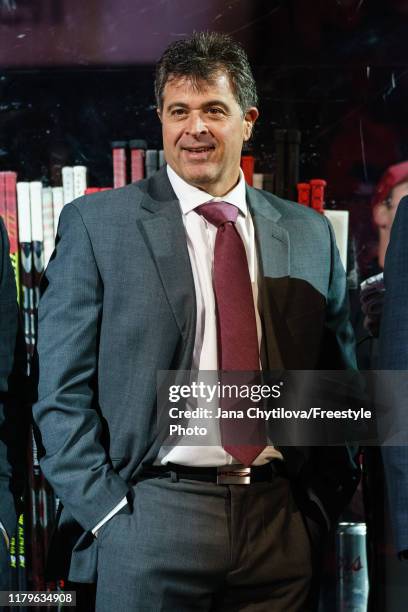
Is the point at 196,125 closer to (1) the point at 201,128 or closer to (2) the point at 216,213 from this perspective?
(1) the point at 201,128

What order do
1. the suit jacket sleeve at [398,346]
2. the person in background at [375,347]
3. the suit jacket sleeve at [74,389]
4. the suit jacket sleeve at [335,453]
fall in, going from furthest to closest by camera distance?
the person in background at [375,347] < the suit jacket sleeve at [335,453] < the suit jacket sleeve at [74,389] < the suit jacket sleeve at [398,346]

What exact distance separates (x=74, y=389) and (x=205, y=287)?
17.5 inches

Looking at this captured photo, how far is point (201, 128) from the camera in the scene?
2264mm

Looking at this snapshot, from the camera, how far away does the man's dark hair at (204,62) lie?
2.27m

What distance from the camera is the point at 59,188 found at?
117 inches

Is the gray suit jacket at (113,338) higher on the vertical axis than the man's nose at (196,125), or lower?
lower

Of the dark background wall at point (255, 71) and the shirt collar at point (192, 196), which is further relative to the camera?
the dark background wall at point (255, 71)

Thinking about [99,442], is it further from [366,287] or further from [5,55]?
[5,55]

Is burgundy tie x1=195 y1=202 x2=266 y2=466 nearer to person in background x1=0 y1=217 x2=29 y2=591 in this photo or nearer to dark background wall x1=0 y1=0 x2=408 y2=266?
person in background x1=0 y1=217 x2=29 y2=591

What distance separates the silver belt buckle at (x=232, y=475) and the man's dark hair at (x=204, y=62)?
1016 mm

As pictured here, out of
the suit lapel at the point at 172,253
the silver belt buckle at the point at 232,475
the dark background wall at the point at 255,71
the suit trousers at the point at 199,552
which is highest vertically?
the dark background wall at the point at 255,71

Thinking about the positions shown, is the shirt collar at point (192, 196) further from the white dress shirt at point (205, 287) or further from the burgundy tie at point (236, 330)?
the burgundy tie at point (236, 330)

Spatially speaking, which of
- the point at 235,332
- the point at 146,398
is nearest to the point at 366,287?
the point at 235,332

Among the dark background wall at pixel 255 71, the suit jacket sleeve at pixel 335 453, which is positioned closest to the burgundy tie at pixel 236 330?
the suit jacket sleeve at pixel 335 453
